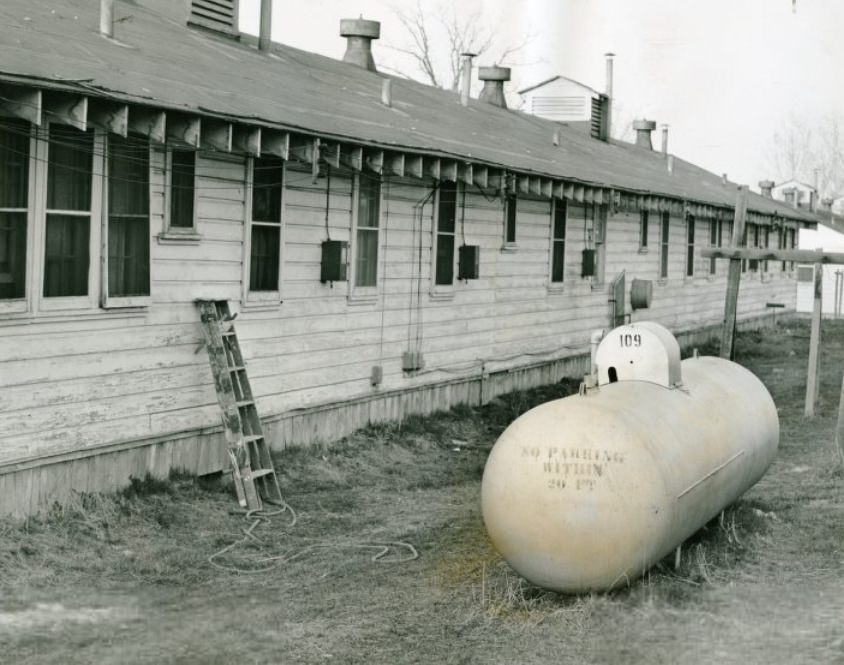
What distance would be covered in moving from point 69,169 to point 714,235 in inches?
1001

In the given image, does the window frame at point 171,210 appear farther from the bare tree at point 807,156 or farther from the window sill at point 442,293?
the bare tree at point 807,156

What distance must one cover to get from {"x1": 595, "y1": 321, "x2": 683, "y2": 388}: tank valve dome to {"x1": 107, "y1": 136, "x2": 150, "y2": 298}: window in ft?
14.3

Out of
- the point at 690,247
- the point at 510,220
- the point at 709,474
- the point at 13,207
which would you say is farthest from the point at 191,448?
the point at 690,247

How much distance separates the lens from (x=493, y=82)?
29.8m

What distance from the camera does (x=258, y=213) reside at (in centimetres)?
1318

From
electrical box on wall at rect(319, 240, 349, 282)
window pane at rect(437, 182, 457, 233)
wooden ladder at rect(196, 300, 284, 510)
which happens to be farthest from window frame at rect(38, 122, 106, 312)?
window pane at rect(437, 182, 457, 233)

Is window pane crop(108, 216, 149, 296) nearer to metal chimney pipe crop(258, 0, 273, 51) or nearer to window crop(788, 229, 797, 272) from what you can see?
metal chimney pipe crop(258, 0, 273, 51)

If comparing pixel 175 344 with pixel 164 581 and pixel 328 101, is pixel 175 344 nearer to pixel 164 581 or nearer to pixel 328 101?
pixel 164 581

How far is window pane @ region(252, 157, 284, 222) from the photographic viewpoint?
13.1m

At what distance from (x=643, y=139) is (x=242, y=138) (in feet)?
108

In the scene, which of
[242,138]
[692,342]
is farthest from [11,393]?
[692,342]

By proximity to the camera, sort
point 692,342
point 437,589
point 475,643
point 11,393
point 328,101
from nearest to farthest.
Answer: point 475,643, point 437,589, point 11,393, point 328,101, point 692,342

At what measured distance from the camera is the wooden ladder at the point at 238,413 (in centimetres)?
1177

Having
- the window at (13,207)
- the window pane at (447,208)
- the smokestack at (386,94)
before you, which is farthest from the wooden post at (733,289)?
the window at (13,207)
